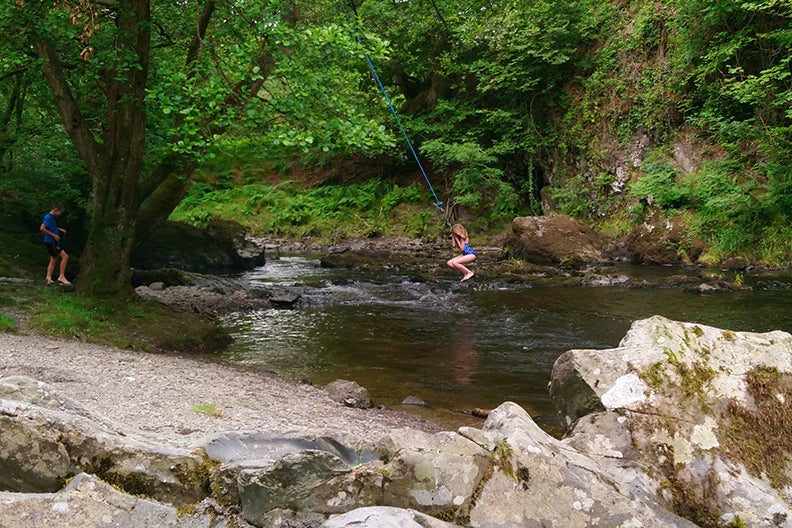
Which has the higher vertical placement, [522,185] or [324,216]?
[522,185]

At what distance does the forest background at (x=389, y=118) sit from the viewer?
1040 cm

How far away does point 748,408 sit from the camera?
16.0ft

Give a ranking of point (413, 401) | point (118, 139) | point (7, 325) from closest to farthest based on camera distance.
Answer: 1. point (413, 401)
2. point (7, 325)
3. point (118, 139)

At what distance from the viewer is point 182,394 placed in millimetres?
6961

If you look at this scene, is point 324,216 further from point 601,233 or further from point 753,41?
point 753,41

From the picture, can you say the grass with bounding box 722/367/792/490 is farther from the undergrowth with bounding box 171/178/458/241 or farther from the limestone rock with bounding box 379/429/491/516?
the undergrowth with bounding box 171/178/458/241


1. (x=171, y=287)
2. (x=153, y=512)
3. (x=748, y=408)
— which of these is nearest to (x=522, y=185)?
(x=171, y=287)

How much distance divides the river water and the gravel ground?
1201mm

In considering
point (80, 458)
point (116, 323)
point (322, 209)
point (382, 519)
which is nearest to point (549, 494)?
point (382, 519)

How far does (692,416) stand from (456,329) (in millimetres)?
9114

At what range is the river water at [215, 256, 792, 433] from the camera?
9.61m

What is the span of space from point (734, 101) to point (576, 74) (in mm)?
8819

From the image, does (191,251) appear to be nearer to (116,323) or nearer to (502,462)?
(116,323)

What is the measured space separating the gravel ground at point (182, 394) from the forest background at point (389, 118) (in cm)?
347
